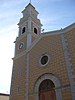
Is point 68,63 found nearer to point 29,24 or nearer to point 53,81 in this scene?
point 53,81

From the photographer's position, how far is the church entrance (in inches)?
450

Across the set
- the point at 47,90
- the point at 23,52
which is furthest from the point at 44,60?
the point at 23,52

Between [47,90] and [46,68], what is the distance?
2007 mm

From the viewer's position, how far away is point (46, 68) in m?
12.4

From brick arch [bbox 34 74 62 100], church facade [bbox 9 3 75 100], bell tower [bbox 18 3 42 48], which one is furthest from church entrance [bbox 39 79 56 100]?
bell tower [bbox 18 3 42 48]

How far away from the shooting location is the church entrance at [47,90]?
37.5 feet

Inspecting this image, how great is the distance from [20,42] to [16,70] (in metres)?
4.03

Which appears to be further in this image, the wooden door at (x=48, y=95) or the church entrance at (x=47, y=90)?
the church entrance at (x=47, y=90)

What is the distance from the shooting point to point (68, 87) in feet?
34.0

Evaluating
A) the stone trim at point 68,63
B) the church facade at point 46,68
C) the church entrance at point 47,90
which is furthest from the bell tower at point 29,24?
the church entrance at point 47,90

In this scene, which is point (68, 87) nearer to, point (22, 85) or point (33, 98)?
point (33, 98)

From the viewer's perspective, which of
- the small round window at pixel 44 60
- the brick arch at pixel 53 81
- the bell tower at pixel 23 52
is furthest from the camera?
the bell tower at pixel 23 52

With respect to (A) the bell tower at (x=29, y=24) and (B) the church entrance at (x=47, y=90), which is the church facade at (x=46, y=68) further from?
(A) the bell tower at (x=29, y=24)

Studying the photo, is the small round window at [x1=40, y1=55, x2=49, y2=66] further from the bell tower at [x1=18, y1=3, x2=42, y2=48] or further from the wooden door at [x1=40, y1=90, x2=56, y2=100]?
the bell tower at [x1=18, y1=3, x2=42, y2=48]
